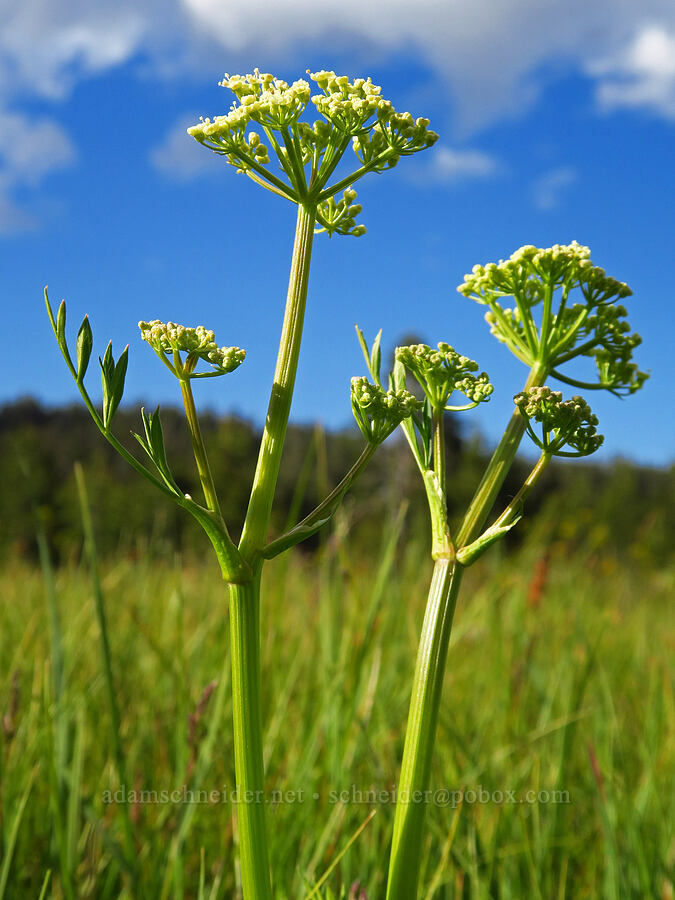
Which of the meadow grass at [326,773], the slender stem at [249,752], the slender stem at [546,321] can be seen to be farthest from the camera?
the meadow grass at [326,773]

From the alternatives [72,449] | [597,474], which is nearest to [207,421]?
[72,449]

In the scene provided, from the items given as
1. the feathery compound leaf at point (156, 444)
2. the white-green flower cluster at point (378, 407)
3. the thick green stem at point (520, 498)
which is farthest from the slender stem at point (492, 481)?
the feathery compound leaf at point (156, 444)


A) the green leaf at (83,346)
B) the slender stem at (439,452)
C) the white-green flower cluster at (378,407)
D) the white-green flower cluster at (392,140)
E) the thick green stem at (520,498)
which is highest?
the white-green flower cluster at (392,140)

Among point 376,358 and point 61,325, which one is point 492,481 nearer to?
point 376,358

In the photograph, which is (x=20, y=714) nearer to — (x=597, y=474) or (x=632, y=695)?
(x=632, y=695)

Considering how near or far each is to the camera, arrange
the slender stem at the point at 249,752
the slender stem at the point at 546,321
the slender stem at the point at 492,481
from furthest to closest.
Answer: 1. the slender stem at the point at 546,321
2. the slender stem at the point at 492,481
3. the slender stem at the point at 249,752

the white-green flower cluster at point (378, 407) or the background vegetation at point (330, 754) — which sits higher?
the white-green flower cluster at point (378, 407)

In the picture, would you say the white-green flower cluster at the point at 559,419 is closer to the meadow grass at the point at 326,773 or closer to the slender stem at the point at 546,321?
the slender stem at the point at 546,321
